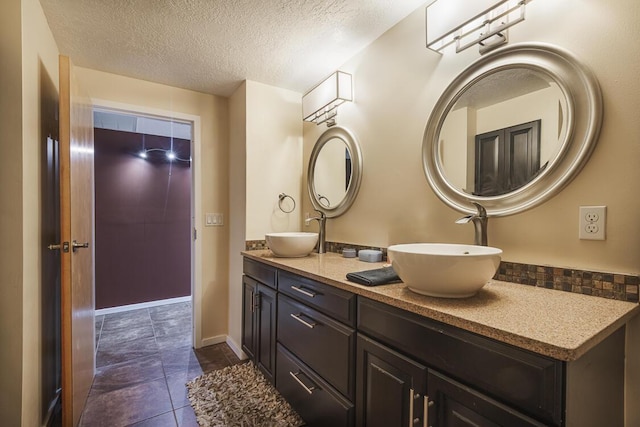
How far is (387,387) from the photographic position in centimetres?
102

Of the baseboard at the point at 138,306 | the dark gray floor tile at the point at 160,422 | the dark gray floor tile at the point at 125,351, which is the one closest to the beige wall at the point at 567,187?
the dark gray floor tile at the point at 160,422

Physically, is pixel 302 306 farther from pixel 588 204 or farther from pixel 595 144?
pixel 595 144

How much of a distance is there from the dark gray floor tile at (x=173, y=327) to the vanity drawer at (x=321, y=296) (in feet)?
6.06

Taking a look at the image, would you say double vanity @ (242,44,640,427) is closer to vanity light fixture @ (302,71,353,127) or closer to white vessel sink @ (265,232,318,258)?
white vessel sink @ (265,232,318,258)

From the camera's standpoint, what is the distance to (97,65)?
2201 mm

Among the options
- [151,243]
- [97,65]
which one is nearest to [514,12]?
[97,65]

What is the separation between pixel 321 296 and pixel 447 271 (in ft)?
2.08

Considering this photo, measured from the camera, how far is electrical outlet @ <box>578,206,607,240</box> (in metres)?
0.99

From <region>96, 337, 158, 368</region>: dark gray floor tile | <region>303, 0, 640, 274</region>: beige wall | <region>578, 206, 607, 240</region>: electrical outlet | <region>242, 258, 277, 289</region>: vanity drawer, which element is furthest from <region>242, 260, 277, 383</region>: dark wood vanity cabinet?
<region>578, 206, 607, 240</region>: electrical outlet

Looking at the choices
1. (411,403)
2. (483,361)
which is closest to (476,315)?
(483,361)

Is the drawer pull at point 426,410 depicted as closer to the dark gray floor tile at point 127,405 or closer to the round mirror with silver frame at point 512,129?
the round mirror with silver frame at point 512,129

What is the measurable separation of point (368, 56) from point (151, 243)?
3.28 m

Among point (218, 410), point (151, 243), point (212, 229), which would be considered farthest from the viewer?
point (151, 243)

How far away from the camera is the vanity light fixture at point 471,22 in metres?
1.18
